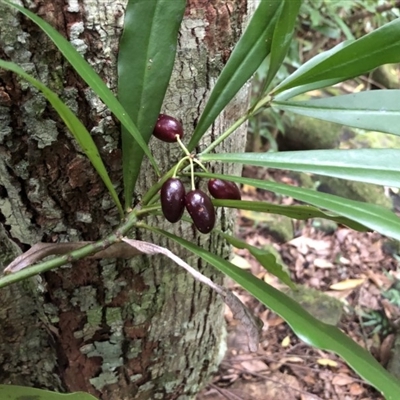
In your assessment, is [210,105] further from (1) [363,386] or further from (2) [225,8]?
(1) [363,386]

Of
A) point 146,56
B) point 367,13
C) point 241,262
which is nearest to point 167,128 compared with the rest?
point 146,56

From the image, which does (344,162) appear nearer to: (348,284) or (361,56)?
(361,56)

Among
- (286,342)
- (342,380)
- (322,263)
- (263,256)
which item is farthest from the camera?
(322,263)

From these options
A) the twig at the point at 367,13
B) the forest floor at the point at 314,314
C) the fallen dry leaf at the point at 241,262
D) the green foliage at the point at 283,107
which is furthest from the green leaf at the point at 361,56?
the twig at the point at 367,13

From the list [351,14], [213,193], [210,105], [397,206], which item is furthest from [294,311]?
[351,14]

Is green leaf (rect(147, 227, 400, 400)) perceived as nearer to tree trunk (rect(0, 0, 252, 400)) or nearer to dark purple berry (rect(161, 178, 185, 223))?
dark purple berry (rect(161, 178, 185, 223))

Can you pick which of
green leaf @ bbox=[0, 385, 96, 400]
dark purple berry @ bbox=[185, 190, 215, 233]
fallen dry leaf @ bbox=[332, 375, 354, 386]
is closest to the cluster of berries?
dark purple berry @ bbox=[185, 190, 215, 233]
